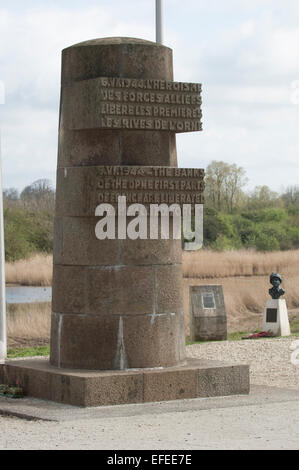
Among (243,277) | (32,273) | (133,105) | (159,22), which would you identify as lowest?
(243,277)

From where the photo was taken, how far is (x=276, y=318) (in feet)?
62.2

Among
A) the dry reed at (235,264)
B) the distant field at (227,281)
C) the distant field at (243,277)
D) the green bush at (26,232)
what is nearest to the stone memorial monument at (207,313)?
the distant field at (227,281)

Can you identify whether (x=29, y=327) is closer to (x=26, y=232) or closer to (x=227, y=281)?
(x=227, y=281)

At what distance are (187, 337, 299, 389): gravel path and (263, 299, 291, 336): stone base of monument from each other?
0.76 meters

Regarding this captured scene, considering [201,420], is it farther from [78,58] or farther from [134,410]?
[78,58]

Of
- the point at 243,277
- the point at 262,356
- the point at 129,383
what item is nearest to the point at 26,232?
the point at 243,277

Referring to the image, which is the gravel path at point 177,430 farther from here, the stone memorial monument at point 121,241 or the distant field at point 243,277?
the distant field at point 243,277

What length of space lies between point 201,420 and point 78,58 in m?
4.26

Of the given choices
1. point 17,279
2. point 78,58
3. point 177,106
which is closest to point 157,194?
point 177,106

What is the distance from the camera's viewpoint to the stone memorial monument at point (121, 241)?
10688mm

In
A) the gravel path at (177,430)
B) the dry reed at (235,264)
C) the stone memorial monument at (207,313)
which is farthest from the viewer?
the dry reed at (235,264)

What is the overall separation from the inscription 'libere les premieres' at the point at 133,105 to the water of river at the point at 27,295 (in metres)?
17.1

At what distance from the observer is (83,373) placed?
414 inches

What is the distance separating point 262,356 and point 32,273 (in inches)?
763
